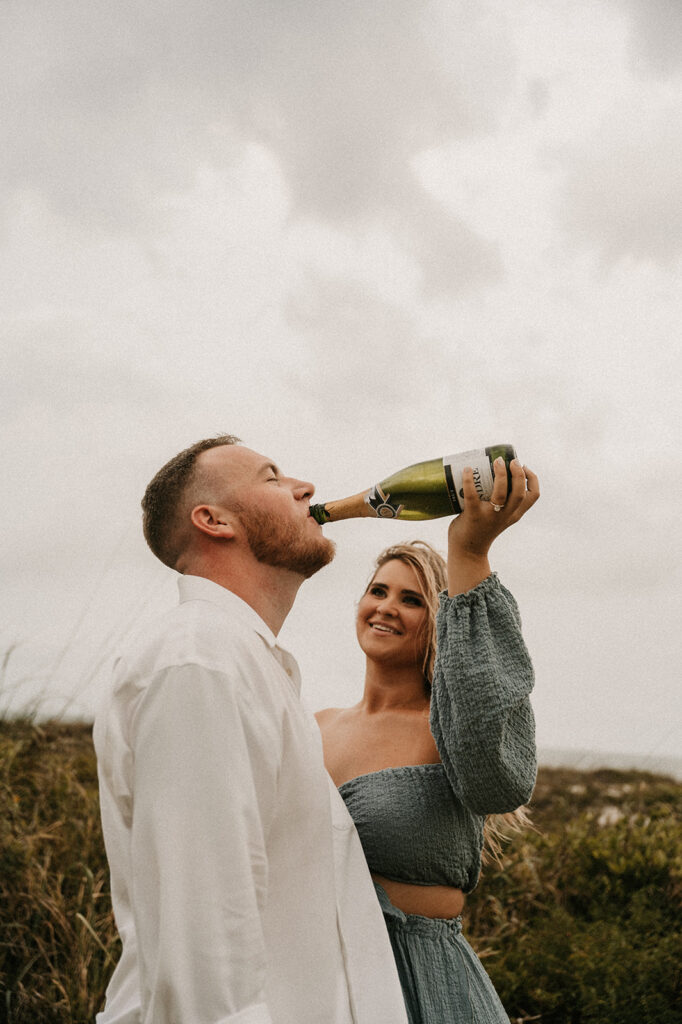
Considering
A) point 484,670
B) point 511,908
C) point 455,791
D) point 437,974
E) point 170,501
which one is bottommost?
point 511,908

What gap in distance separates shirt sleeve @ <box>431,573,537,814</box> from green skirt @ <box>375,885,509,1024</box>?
0.51 m

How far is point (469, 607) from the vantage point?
2.04m

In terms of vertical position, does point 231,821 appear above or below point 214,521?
below

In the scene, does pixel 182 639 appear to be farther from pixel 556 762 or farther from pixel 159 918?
pixel 556 762

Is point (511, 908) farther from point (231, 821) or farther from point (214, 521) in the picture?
point (231, 821)

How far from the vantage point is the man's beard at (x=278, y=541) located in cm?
212

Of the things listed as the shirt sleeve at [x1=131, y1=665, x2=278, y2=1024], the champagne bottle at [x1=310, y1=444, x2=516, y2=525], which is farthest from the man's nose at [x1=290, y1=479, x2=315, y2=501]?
the shirt sleeve at [x1=131, y1=665, x2=278, y2=1024]

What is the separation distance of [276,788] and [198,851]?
0.79 ft

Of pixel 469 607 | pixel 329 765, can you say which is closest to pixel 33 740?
pixel 329 765

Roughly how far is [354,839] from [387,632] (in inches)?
44.2

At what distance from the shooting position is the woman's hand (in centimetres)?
200

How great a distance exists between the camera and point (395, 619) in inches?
120

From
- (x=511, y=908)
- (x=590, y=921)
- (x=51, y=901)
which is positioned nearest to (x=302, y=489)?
(x=51, y=901)

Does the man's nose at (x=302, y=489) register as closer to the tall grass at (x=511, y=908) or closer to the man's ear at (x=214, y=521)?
the man's ear at (x=214, y=521)
